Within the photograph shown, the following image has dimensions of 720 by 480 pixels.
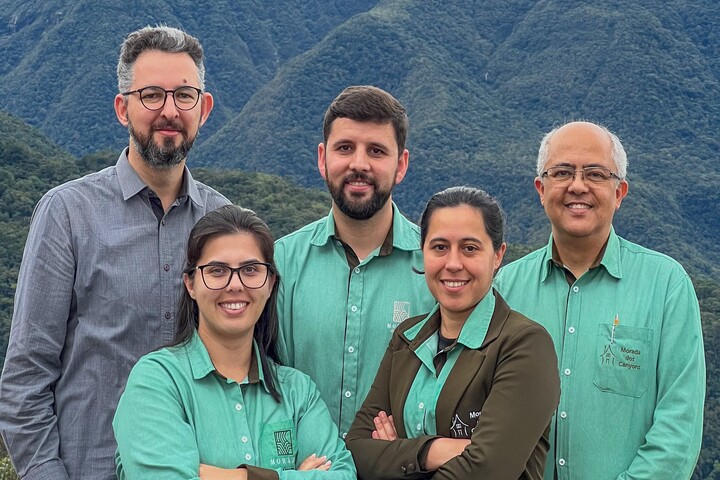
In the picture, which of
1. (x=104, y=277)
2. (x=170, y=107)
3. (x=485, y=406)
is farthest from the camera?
(x=170, y=107)

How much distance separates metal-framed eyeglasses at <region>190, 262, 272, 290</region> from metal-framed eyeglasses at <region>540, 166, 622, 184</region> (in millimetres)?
1436

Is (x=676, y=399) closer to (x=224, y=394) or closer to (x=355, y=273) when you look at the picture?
(x=355, y=273)

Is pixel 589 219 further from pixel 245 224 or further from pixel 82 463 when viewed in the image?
pixel 82 463

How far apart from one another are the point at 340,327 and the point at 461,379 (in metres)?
0.80

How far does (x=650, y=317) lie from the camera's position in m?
3.99

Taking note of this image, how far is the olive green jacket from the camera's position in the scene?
3.33m

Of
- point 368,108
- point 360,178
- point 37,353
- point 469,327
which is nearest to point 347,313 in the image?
point 360,178

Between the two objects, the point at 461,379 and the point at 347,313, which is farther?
the point at 347,313

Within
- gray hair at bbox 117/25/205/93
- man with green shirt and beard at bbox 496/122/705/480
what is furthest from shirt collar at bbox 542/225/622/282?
gray hair at bbox 117/25/205/93

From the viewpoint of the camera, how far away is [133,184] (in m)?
4.07

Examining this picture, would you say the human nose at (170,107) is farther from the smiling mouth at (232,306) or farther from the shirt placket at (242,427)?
the shirt placket at (242,427)

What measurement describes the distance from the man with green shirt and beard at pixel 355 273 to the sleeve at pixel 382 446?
32 centimetres

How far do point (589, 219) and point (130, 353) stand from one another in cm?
209

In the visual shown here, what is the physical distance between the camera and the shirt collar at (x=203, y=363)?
3480 mm
